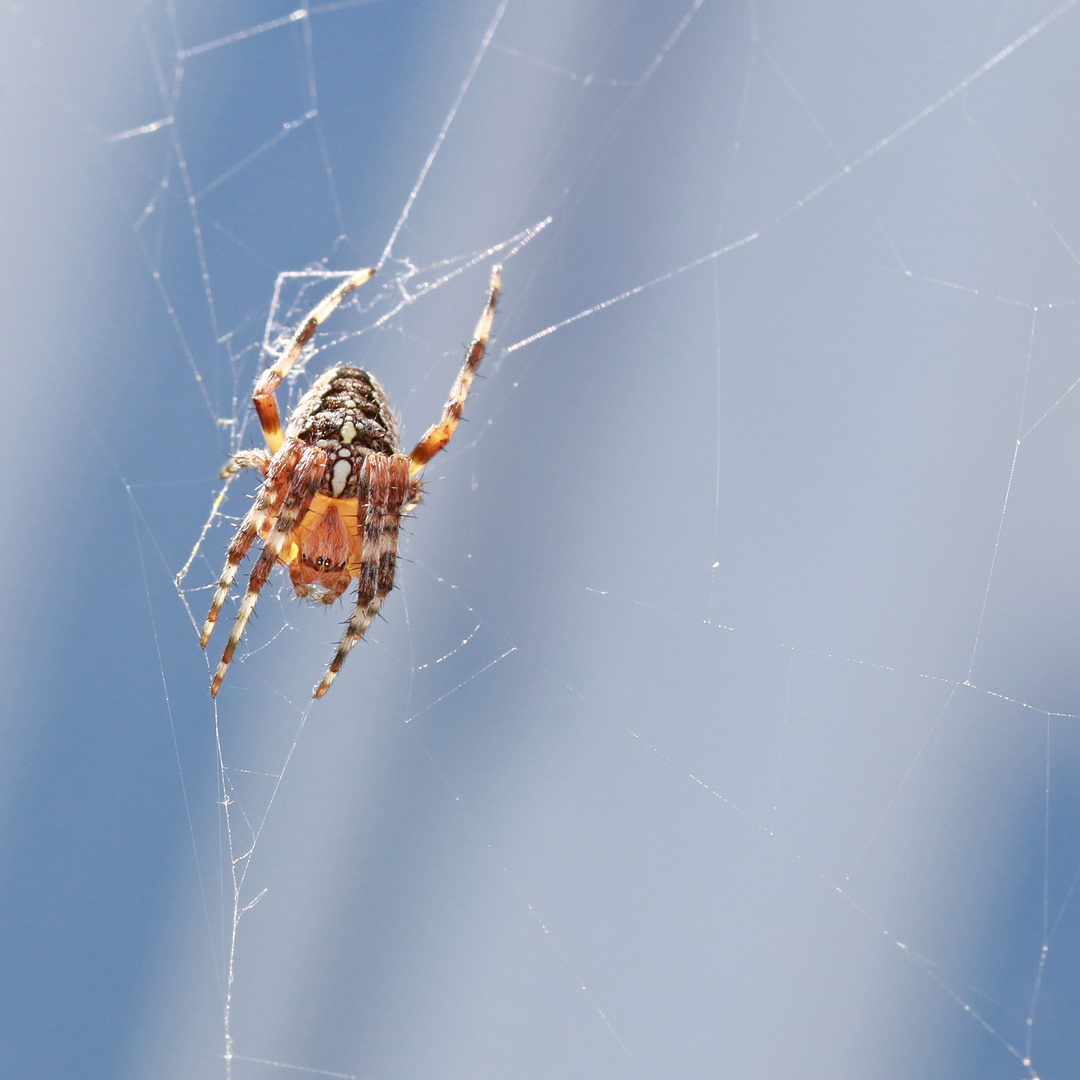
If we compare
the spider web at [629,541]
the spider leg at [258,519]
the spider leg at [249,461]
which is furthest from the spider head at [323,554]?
the spider web at [629,541]

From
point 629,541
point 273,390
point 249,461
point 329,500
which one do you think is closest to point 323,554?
point 329,500

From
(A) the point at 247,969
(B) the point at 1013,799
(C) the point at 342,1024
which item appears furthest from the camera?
(C) the point at 342,1024

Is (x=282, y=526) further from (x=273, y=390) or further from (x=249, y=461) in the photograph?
(x=273, y=390)

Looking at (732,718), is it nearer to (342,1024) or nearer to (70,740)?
(342,1024)

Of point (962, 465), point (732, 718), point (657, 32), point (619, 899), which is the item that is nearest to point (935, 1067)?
point (619, 899)

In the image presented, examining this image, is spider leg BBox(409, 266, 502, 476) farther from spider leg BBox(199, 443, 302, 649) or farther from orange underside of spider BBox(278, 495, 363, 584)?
spider leg BBox(199, 443, 302, 649)

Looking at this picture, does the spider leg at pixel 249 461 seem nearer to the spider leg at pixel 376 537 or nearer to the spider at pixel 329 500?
the spider at pixel 329 500
